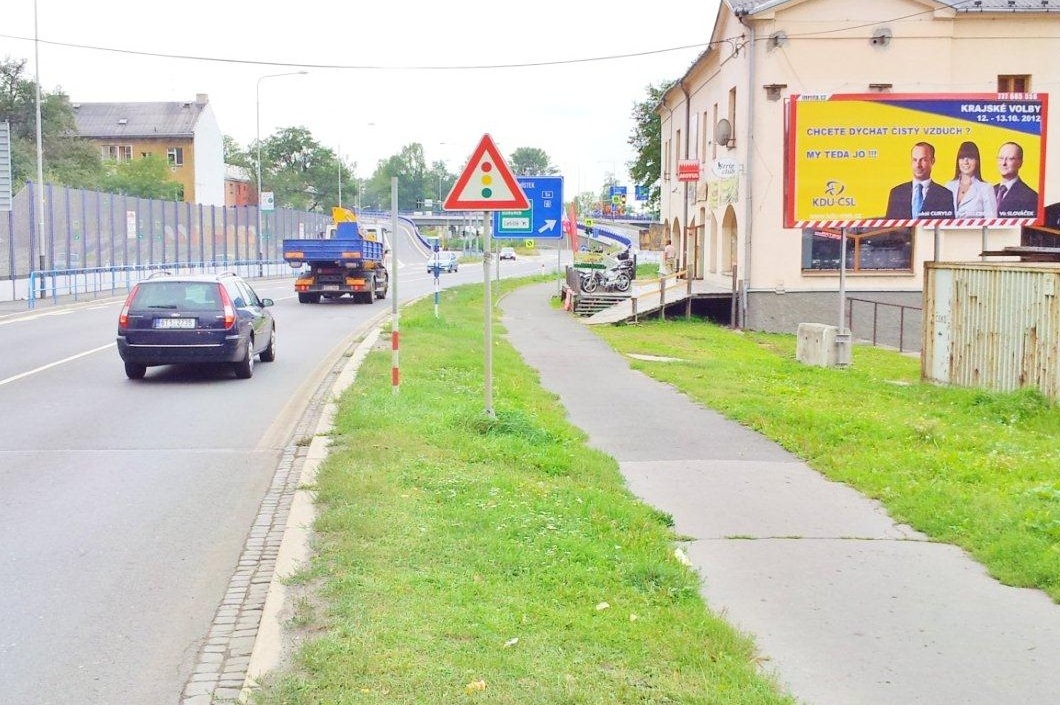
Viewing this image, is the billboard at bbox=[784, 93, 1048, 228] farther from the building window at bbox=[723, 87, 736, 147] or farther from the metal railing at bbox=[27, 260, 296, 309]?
the metal railing at bbox=[27, 260, 296, 309]

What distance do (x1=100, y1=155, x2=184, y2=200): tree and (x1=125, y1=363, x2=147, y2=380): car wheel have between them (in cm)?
8098

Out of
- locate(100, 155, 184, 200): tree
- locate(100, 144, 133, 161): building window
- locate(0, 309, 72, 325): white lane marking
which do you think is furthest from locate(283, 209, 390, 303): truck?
locate(100, 144, 133, 161): building window

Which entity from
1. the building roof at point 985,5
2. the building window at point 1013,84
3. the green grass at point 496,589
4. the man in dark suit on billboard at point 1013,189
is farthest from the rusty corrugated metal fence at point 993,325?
the building window at point 1013,84

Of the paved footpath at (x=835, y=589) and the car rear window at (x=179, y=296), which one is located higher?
the car rear window at (x=179, y=296)

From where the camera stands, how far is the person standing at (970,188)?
21.4m

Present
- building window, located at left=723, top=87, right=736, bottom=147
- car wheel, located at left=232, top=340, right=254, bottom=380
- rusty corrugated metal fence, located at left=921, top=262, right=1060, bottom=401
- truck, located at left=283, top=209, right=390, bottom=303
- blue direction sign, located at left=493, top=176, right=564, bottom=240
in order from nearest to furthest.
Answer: rusty corrugated metal fence, located at left=921, top=262, right=1060, bottom=401 → car wheel, located at left=232, top=340, right=254, bottom=380 → blue direction sign, located at left=493, top=176, right=564, bottom=240 → building window, located at left=723, top=87, right=736, bottom=147 → truck, located at left=283, top=209, right=390, bottom=303

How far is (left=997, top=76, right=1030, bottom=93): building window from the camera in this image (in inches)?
1200

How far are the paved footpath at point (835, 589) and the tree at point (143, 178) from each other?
89.2 m

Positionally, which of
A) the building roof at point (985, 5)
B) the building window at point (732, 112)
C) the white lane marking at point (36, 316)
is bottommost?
the white lane marking at point (36, 316)

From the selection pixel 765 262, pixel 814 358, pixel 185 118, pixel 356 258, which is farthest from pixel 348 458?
pixel 185 118

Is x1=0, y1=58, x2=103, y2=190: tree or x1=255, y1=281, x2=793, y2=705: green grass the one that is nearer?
x1=255, y1=281, x2=793, y2=705: green grass

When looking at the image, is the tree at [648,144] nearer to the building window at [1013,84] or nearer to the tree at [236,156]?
the building window at [1013,84]

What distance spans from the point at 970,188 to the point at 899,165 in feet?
4.51

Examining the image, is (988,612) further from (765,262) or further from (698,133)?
(698,133)
